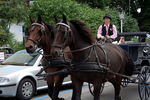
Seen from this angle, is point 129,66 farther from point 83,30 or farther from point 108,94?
point 83,30

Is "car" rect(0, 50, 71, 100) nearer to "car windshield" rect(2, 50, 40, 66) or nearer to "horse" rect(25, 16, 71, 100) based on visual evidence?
"car windshield" rect(2, 50, 40, 66)

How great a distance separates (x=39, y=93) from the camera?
9.09 metres

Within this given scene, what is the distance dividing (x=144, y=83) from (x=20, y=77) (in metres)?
3.59

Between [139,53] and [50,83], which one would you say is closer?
[50,83]

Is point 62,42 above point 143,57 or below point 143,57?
above

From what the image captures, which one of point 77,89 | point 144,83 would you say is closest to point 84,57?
point 77,89

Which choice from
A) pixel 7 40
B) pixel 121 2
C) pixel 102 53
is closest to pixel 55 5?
pixel 7 40

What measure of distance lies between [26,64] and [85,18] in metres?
12.1

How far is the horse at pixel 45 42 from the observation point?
222 inches

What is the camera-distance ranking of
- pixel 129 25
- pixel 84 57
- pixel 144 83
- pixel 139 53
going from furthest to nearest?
pixel 129 25 < pixel 139 53 < pixel 144 83 < pixel 84 57

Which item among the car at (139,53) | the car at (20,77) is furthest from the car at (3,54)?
the car at (139,53)

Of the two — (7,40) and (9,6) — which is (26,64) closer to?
(7,40)

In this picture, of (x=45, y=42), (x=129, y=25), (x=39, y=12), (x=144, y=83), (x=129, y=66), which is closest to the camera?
(x=45, y=42)

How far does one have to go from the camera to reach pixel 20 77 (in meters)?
7.56
